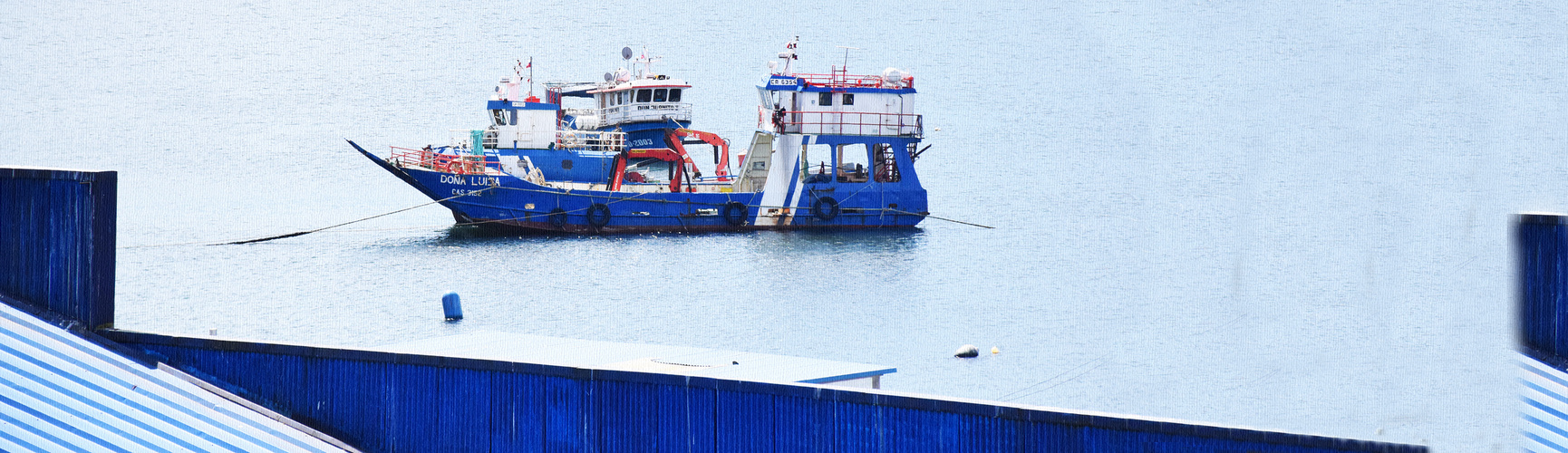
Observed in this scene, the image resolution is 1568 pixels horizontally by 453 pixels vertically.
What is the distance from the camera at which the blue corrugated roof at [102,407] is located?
12.2m

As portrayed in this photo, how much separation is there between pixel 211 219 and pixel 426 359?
45.3 m

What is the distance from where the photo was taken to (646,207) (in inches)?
1896

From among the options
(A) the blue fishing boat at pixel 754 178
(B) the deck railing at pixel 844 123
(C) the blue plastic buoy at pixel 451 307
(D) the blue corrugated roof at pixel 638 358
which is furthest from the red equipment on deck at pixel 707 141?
(D) the blue corrugated roof at pixel 638 358

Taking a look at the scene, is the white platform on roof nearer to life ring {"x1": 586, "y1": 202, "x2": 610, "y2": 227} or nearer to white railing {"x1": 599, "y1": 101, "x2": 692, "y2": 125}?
life ring {"x1": 586, "y1": 202, "x2": 610, "y2": 227}

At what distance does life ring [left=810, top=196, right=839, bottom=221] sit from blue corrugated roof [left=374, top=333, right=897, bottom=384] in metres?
30.2

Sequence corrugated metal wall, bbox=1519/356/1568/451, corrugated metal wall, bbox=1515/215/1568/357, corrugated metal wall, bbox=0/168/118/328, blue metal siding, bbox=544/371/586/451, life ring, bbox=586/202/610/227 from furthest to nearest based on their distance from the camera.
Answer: life ring, bbox=586/202/610/227 → corrugated metal wall, bbox=0/168/118/328 → blue metal siding, bbox=544/371/586/451 → corrugated metal wall, bbox=1515/215/1568/357 → corrugated metal wall, bbox=1519/356/1568/451

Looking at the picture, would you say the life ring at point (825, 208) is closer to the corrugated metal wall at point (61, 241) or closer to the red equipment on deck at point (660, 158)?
the red equipment on deck at point (660, 158)

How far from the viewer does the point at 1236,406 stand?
24109 mm

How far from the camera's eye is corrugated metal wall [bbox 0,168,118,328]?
1443cm

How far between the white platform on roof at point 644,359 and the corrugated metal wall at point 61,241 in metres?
2.77

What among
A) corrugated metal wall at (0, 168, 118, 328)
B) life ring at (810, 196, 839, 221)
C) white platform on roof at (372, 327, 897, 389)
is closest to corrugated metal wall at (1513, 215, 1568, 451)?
white platform on roof at (372, 327, 897, 389)

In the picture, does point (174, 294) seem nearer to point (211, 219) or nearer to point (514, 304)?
point (514, 304)

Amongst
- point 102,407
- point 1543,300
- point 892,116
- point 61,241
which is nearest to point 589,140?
point 892,116

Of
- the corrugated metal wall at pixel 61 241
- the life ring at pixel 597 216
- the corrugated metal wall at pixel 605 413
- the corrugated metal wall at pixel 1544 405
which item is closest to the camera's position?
the corrugated metal wall at pixel 605 413
